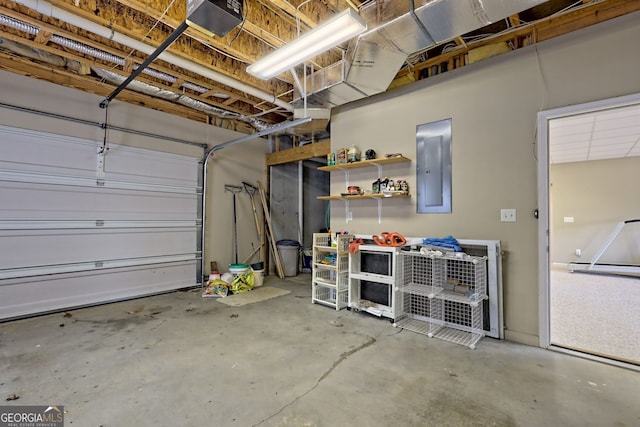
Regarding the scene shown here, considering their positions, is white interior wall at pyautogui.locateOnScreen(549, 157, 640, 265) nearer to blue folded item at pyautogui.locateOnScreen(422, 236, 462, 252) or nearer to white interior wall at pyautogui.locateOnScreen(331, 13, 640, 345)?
white interior wall at pyautogui.locateOnScreen(331, 13, 640, 345)

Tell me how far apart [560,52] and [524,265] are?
209 centimetres

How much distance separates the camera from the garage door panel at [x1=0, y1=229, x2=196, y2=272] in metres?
3.48

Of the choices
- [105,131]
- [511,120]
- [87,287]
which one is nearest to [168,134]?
[105,131]

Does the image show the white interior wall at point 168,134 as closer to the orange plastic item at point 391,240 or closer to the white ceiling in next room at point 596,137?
the orange plastic item at point 391,240

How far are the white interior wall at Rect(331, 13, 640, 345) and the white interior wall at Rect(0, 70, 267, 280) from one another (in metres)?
3.46

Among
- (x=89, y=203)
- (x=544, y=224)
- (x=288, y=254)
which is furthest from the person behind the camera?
(x=288, y=254)

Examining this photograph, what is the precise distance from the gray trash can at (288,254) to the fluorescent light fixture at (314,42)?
143 inches

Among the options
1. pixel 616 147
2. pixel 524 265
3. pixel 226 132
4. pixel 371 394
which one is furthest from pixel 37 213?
pixel 616 147

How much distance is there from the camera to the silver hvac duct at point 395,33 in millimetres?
2268

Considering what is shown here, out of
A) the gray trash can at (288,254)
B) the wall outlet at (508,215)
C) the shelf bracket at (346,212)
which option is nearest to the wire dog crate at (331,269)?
the shelf bracket at (346,212)

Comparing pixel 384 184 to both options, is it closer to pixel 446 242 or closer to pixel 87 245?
pixel 446 242

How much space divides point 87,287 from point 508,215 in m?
5.45

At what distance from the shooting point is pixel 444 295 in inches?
117

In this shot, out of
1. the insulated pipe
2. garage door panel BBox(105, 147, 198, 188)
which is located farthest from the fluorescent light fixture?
garage door panel BBox(105, 147, 198, 188)
